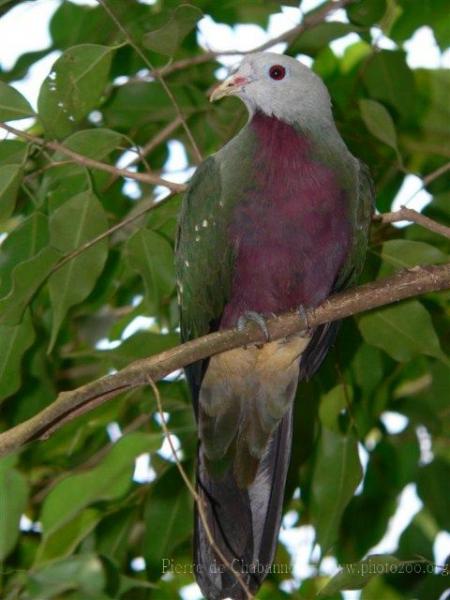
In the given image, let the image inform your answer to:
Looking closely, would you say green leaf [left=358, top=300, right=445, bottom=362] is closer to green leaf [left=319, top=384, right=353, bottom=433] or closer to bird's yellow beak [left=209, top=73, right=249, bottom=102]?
green leaf [left=319, top=384, right=353, bottom=433]

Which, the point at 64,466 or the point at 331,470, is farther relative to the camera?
the point at 64,466

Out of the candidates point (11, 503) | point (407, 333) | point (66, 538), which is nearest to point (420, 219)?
point (407, 333)

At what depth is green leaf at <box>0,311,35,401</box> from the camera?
2.69 meters

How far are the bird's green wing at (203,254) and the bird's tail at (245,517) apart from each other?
43 centimetres

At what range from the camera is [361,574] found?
2.12 metres

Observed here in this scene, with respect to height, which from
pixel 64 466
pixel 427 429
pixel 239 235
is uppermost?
pixel 239 235

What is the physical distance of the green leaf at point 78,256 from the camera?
109 inches

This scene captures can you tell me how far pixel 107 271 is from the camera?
331cm

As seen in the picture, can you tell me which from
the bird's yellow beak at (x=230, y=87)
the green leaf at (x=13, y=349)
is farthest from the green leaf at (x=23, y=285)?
the bird's yellow beak at (x=230, y=87)

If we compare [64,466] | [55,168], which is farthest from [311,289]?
[64,466]

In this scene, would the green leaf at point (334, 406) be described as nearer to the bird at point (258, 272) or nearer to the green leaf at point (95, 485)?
the bird at point (258, 272)

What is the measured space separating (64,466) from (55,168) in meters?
1.04

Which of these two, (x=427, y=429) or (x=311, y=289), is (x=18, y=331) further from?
(x=427, y=429)

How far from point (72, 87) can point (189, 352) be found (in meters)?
0.83
